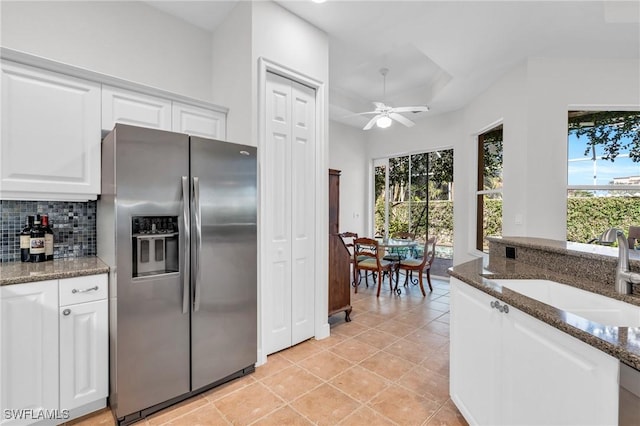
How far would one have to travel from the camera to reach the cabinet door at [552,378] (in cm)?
92

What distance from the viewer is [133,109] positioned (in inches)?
87.9

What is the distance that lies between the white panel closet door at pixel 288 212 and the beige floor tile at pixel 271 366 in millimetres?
71

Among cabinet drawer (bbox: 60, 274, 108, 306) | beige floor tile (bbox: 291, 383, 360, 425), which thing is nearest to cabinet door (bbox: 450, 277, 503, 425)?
beige floor tile (bbox: 291, 383, 360, 425)

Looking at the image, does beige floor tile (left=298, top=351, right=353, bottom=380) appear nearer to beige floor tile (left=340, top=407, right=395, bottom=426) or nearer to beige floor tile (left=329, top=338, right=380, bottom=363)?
beige floor tile (left=329, top=338, right=380, bottom=363)

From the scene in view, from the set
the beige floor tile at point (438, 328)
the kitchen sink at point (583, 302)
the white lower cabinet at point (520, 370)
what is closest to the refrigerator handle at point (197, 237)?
the white lower cabinet at point (520, 370)

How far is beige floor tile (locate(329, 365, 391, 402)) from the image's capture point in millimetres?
2107

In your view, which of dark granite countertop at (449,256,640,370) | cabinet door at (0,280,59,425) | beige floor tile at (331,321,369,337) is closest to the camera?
dark granite countertop at (449,256,640,370)

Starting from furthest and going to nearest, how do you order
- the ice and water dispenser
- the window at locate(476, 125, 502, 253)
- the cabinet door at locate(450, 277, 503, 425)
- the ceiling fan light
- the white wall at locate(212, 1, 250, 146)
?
the window at locate(476, 125, 502, 253)
the ceiling fan light
the white wall at locate(212, 1, 250, 146)
the ice and water dispenser
the cabinet door at locate(450, 277, 503, 425)

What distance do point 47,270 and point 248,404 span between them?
4.90 ft

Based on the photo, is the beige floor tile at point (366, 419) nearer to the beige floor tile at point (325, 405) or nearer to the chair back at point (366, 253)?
the beige floor tile at point (325, 405)

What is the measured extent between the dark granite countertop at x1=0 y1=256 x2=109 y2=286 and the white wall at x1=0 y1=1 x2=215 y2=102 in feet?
4.80

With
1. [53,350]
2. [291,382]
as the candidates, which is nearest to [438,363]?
[291,382]

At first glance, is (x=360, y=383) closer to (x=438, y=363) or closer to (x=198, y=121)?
(x=438, y=363)

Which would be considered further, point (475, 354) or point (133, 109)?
point (133, 109)
